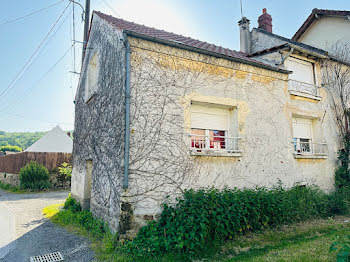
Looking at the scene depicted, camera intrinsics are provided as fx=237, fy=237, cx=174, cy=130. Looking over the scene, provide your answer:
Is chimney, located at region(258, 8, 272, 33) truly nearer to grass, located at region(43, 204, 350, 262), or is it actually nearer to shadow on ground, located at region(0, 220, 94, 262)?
grass, located at region(43, 204, 350, 262)

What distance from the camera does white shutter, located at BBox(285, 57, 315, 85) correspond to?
837cm

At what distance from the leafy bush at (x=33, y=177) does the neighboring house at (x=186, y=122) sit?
6867mm

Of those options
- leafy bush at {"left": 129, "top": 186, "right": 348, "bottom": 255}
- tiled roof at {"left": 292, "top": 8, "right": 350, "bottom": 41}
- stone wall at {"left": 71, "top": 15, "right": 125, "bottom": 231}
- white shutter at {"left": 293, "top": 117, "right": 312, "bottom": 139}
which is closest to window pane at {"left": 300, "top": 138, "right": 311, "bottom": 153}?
white shutter at {"left": 293, "top": 117, "right": 312, "bottom": 139}

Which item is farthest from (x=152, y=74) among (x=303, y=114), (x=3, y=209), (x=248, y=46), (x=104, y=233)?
(x=3, y=209)

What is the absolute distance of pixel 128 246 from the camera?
4.45 meters

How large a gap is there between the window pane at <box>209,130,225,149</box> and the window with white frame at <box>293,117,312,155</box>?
3041 mm

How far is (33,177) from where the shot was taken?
1425cm

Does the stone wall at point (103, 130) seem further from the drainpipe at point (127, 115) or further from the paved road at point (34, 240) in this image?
the paved road at point (34, 240)

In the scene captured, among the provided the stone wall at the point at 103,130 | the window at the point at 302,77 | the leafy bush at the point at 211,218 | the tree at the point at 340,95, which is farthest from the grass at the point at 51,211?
the tree at the point at 340,95

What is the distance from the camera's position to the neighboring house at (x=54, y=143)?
75.3 ft

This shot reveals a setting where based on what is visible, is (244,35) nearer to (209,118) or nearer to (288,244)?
(209,118)

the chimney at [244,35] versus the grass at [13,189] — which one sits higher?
the chimney at [244,35]

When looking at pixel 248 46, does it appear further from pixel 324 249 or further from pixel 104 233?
pixel 104 233

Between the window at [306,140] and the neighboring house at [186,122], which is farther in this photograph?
the window at [306,140]
